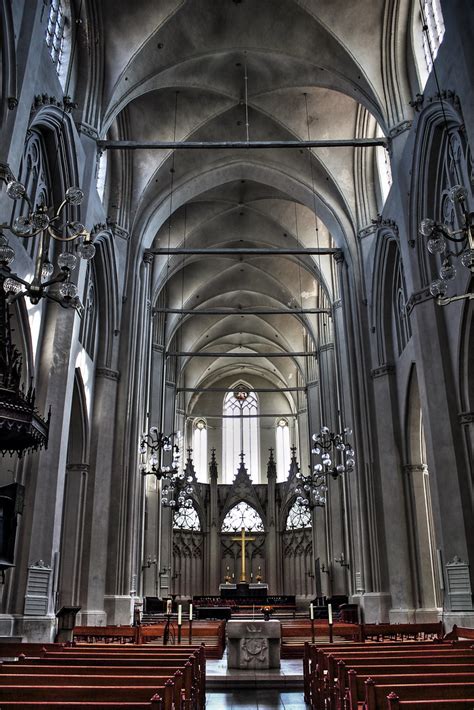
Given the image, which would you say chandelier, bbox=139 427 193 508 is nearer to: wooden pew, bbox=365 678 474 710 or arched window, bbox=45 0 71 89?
arched window, bbox=45 0 71 89

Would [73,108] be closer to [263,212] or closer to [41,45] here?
[41,45]

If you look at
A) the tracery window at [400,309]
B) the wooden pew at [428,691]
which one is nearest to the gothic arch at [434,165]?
the tracery window at [400,309]

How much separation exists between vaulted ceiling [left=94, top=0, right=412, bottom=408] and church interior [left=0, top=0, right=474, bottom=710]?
0.07m

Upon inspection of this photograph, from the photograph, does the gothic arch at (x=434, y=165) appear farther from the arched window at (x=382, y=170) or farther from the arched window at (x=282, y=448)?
the arched window at (x=282, y=448)

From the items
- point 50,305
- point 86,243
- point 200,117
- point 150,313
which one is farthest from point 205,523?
point 86,243

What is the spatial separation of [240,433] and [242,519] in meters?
5.68

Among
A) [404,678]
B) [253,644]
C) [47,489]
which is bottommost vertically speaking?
[253,644]

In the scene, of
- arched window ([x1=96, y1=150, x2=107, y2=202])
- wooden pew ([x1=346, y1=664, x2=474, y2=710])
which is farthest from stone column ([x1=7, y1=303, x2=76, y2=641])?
wooden pew ([x1=346, y1=664, x2=474, y2=710])

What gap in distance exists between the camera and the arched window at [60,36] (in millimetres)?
14351

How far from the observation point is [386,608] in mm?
17781

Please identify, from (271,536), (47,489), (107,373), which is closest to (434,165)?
(107,373)

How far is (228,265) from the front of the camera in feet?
99.2

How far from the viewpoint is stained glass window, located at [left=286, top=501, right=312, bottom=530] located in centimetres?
3470

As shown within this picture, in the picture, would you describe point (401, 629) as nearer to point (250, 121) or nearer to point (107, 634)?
point (107, 634)
